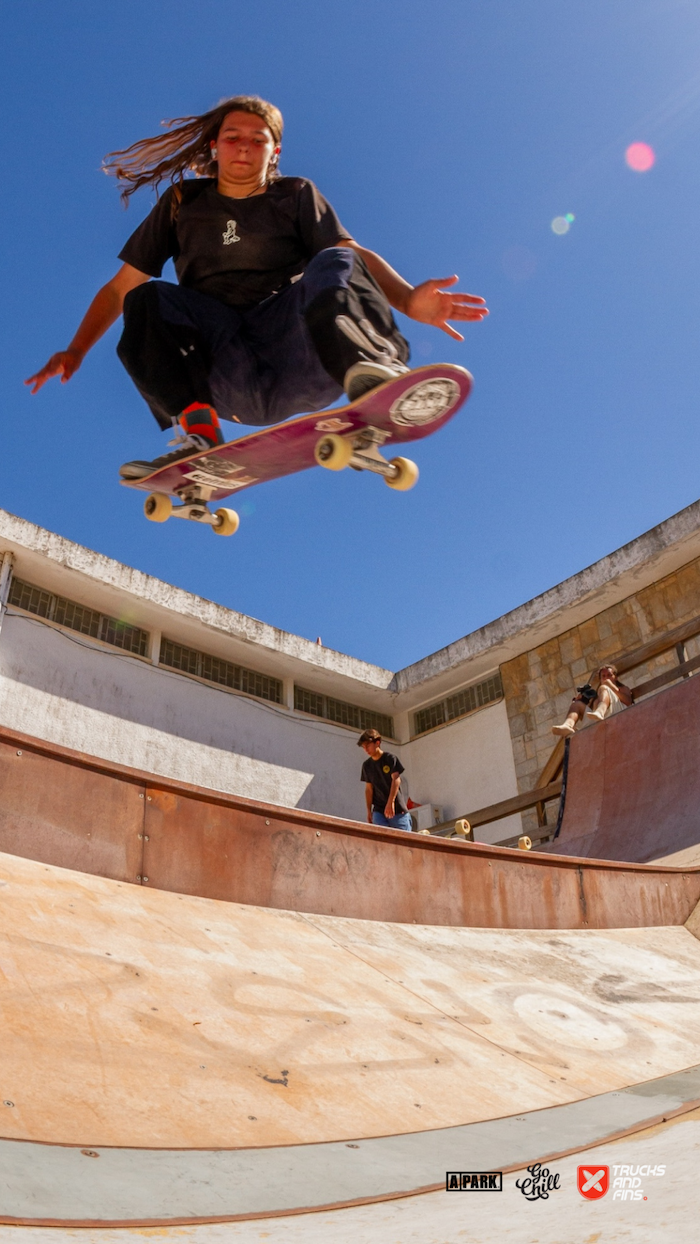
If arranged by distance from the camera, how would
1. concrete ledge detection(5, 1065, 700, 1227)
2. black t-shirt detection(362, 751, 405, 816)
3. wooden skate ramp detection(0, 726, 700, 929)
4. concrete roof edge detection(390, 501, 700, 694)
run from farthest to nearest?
concrete roof edge detection(390, 501, 700, 694)
black t-shirt detection(362, 751, 405, 816)
wooden skate ramp detection(0, 726, 700, 929)
concrete ledge detection(5, 1065, 700, 1227)

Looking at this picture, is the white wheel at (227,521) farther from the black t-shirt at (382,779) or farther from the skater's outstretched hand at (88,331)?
the black t-shirt at (382,779)

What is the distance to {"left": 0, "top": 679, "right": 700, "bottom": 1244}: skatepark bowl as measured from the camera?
56.1 inches

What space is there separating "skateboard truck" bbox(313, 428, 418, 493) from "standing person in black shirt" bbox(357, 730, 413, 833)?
2588mm

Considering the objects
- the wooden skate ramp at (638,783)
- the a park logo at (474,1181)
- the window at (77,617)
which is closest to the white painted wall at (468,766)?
the wooden skate ramp at (638,783)

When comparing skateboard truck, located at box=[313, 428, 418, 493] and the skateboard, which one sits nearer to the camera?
the skateboard

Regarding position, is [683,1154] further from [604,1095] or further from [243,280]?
[243,280]

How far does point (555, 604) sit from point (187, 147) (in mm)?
10799

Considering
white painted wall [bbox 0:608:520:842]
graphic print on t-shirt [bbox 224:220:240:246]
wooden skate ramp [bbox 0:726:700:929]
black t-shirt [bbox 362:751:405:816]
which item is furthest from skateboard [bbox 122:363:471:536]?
white painted wall [bbox 0:608:520:842]

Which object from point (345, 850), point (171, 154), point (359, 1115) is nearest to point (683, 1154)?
point (359, 1115)

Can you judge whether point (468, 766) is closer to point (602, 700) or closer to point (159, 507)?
point (602, 700)

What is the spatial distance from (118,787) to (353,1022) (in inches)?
61.7

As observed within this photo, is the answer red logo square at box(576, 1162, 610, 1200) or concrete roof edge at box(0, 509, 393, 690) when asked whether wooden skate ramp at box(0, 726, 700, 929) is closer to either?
red logo square at box(576, 1162, 610, 1200)

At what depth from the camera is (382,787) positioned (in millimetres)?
6855

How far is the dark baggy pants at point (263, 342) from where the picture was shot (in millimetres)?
4156
